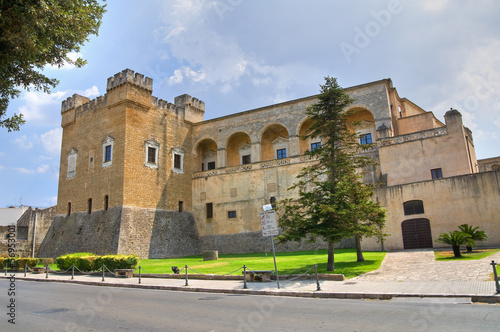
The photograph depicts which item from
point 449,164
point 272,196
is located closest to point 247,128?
point 272,196

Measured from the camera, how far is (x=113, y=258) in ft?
62.0

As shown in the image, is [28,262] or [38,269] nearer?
[38,269]

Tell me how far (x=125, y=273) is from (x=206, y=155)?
20.9 m

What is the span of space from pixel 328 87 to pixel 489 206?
35.7 ft

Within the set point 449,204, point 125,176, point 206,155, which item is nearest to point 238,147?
point 206,155

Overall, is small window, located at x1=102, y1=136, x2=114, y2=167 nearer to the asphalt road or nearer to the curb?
the curb

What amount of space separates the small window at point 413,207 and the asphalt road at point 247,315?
13.1 meters

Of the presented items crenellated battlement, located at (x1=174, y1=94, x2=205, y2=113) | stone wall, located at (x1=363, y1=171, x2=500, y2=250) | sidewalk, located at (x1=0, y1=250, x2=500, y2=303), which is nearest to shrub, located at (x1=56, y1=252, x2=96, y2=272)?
sidewalk, located at (x1=0, y1=250, x2=500, y2=303)

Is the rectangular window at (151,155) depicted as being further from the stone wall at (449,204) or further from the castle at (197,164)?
the stone wall at (449,204)

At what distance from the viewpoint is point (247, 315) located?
765 centimetres

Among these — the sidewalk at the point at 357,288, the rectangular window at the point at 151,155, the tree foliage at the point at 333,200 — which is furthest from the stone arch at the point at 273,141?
the sidewalk at the point at 357,288

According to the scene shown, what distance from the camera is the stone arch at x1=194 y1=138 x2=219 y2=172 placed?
120 feet

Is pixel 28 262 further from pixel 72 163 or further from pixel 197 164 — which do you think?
pixel 197 164

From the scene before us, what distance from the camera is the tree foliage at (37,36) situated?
7438mm
